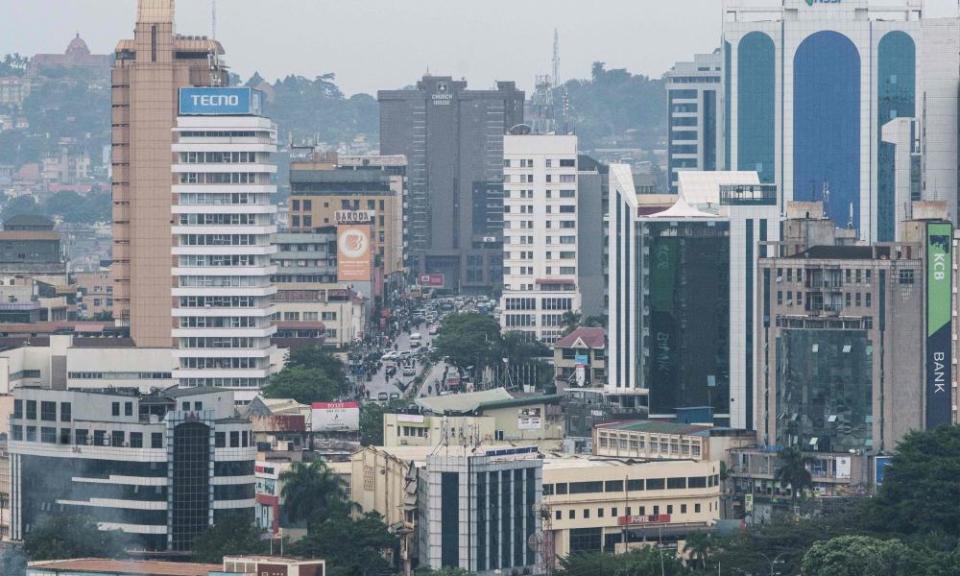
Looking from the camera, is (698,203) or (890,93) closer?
(698,203)

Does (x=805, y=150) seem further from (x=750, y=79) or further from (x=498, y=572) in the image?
(x=498, y=572)

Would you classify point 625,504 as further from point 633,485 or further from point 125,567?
point 125,567

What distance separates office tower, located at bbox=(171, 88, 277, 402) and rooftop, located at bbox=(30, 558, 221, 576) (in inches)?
1786

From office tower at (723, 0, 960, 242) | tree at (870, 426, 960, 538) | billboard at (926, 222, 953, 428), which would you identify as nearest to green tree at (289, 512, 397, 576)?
tree at (870, 426, 960, 538)

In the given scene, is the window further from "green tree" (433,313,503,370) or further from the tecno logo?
"green tree" (433,313,503,370)

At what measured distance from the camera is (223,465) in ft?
376

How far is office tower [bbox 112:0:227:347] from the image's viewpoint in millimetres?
155375

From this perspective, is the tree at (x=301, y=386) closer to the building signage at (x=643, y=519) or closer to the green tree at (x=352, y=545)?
the building signage at (x=643, y=519)

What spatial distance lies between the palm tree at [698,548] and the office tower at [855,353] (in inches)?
645

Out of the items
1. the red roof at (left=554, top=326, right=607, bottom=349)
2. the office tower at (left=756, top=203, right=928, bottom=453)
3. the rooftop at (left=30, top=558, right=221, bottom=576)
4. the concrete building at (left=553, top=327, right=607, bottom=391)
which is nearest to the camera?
the rooftop at (left=30, top=558, right=221, bottom=576)

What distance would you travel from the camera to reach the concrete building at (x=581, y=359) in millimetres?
164125

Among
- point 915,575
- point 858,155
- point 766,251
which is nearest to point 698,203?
point 766,251

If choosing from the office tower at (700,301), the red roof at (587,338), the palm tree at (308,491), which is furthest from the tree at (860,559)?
the red roof at (587,338)

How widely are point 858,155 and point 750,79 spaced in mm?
7056
